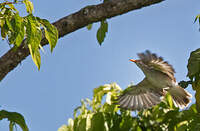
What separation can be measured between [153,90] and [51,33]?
257 cm

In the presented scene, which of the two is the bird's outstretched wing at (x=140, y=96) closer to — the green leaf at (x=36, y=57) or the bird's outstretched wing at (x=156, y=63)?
the bird's outstretched wing at (x=156, y=63)

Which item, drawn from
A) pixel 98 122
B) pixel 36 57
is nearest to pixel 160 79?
pixel 98 122

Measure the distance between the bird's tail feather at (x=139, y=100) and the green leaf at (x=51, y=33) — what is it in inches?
71.3

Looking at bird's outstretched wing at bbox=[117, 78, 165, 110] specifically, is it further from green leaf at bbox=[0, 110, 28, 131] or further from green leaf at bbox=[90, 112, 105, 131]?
green leaf at bbox=[0, 110, 28, 131]

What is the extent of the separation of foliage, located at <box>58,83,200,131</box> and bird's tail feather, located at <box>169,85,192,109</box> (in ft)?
0.33

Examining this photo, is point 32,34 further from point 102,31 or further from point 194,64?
point 194,64

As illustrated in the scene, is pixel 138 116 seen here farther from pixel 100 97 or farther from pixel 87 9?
pixel 87 9

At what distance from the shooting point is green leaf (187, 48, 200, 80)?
227cm

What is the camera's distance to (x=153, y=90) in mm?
4430

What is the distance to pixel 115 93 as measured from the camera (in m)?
3.96

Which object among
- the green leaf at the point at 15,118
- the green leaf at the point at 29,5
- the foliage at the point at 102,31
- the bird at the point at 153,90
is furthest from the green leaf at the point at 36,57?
the bird at the point at 153,90

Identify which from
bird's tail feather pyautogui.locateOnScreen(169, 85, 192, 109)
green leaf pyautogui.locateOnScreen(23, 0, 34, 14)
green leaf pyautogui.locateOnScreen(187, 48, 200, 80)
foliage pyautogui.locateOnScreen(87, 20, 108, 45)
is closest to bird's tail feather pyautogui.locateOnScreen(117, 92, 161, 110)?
bird's tail feather pyautogui.locateOnScreen(169, 85, 192, 109)

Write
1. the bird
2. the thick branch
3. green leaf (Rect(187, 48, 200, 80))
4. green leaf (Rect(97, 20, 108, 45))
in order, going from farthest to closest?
the bird → green leaf (Rect(97, 20, 108, 45)) → the thick branch → green leaf (Rect(187, 48, 200, 80))

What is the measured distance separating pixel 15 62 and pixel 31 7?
423mm
